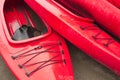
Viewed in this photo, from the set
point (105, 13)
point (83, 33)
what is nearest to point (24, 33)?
point (83, 33)

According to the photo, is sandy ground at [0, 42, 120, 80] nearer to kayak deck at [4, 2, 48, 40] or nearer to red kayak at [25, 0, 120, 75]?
red kayak at [25, 0, 120, 75]

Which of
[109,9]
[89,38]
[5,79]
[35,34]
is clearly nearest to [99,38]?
[89,38]

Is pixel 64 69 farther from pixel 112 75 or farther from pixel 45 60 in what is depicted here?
pixel 112 75

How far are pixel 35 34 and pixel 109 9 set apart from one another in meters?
0.65

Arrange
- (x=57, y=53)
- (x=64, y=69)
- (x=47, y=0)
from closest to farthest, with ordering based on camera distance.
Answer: (x=64, y=69) → (x=57, y=53) → (x=47, y=0)

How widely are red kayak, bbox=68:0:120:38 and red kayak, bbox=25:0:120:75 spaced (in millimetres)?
64

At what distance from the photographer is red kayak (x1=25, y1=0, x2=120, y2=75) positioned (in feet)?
6.06

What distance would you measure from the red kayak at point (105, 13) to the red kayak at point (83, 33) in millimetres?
64

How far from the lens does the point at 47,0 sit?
2.21 metres

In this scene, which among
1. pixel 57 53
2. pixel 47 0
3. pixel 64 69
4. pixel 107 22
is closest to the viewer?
pixel 64 69

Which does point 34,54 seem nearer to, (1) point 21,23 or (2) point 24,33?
(2) point 24,33

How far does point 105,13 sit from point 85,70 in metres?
0.49

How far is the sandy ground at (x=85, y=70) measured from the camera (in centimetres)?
198

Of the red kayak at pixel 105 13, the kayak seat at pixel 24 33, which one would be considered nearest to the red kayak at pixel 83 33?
the red kayak at pixel 105 13
